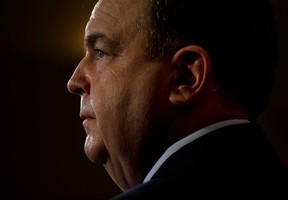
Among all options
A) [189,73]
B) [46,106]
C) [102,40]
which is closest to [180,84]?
[189,73]

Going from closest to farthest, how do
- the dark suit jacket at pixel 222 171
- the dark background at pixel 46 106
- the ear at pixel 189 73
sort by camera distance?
the dark suit jacket at pixel 222 171, the ear at pixel 189 73, the dark background at pixel 46 106

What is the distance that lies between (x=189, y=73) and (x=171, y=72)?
0.09ft

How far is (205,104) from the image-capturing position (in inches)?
29.6

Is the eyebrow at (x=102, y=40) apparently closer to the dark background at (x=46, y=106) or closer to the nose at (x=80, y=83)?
the nose at (x=80, y=83)

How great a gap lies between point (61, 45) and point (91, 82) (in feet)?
4.89

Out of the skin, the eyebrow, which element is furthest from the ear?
the eyebrow

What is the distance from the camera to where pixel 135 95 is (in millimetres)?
758

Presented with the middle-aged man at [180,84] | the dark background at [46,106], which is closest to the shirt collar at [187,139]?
the middle-aged man at [180,84]

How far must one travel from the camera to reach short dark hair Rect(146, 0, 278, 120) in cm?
75

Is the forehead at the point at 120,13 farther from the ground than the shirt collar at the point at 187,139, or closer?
farther from the ground

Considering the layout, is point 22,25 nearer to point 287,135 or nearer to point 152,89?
point 287,135

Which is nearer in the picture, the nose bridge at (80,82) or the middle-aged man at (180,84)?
the middle-aged man at (180,84)

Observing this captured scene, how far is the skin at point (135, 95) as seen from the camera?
2.45ft

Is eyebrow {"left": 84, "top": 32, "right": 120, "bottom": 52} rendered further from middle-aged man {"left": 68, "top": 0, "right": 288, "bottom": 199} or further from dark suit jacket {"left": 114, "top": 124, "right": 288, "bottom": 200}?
dark suit jacket {"left": 114, "top": 124, "right": 288, "bottom": 200}
